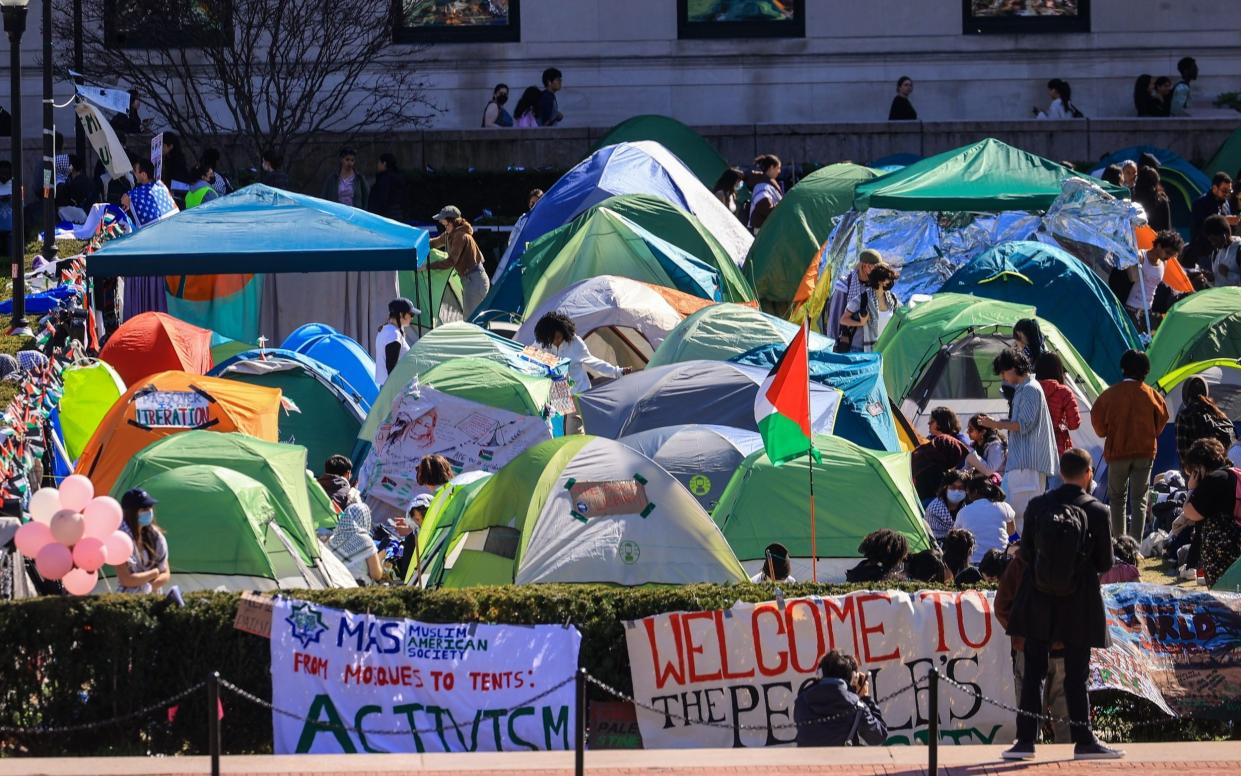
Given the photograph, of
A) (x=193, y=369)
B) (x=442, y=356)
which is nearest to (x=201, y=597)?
(x=442, y=356)

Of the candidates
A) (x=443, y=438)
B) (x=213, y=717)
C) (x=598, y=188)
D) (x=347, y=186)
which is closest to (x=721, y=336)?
(x=443, y=438)

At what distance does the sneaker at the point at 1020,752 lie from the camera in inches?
405

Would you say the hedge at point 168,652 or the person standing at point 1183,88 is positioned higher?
the person standing at point 1183,88

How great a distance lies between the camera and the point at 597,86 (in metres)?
33.3

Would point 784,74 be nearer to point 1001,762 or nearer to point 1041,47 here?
point 1041,47

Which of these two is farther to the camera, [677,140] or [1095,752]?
[677,140]

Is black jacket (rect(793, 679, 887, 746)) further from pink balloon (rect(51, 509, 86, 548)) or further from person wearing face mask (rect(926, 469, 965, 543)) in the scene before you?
person wearing face mask (rect(926, 469, 965, 543))

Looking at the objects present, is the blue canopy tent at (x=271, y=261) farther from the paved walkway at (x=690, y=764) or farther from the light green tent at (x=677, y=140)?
the paved walkway at (x=690, y=764)

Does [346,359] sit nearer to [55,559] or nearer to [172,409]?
[172,409]

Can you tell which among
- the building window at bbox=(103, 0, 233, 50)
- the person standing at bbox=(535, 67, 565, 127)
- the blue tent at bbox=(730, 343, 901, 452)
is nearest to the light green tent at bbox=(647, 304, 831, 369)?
the blue tent at bbox=(730, 343, 901, 452)

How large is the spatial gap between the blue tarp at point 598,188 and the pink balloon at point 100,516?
41.0 feet

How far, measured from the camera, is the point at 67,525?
11.1 m

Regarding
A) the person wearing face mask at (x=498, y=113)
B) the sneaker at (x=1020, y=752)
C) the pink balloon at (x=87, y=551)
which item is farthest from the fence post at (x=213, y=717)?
the person wearing face mask at (x=498, y=113)

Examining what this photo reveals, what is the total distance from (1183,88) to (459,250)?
13.8 m
